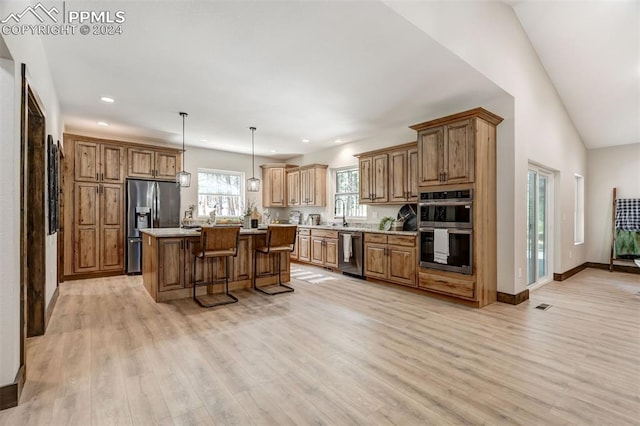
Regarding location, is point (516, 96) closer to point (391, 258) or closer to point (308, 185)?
point (391, 258)

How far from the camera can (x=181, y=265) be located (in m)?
4.24

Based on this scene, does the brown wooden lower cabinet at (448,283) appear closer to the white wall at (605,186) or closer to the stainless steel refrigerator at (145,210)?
the stainless steel refrigerator at (145,210)

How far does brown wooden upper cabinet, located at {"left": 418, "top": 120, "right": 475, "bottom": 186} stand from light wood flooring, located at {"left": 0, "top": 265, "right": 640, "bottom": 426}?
5.66 feet

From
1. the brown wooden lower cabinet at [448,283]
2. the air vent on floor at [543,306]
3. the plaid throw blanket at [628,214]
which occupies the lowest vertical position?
the air vent on floor at [543,306]

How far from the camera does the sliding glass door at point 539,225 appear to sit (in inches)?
192

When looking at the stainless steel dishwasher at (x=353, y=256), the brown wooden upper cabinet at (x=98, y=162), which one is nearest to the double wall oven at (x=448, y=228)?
the stainless steel dishwasher at (x=353, y=256)

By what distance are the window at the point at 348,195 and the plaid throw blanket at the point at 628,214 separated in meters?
5.25

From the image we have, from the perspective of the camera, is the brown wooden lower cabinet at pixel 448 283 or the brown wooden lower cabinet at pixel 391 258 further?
the brown wooden lower cabinet at pixel 391 258

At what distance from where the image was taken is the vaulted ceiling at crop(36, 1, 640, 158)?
2627 mm

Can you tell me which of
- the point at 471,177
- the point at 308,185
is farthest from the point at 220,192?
the point at 471,177

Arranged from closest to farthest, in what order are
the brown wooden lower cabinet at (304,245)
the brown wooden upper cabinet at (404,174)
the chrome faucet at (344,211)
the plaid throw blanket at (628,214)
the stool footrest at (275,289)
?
1. the stool footrest at (275,289)
2. the brown wooden upper cabinet at (404,174)
3. the plaid throw blanket at (628,214)
4. the chrome faucet at (344,211)
5. the brown wooden lower cabinet at (304,245)

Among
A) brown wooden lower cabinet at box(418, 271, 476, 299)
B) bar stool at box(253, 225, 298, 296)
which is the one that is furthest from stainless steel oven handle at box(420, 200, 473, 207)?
bar stool at box(253, 225, 298, 296)

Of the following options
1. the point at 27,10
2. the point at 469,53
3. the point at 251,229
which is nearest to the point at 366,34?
the point at 469,53

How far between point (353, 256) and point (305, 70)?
11.1 feet
